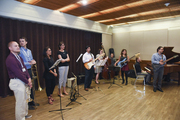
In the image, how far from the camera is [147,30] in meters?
7.25

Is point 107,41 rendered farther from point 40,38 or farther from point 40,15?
point 40,15

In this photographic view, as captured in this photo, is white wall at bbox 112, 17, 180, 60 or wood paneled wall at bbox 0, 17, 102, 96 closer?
wood paneled wall at bbox 0, 17, 102, 96

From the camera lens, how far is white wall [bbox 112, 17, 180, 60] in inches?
255

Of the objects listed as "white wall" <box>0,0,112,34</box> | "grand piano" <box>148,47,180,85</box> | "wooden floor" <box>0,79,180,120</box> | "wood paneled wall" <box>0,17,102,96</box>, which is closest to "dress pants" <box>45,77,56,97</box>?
"wooden floor" <box>0,79,180,120</box>

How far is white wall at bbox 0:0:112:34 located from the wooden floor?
A: 9.20ft

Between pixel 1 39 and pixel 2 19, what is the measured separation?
66 cm

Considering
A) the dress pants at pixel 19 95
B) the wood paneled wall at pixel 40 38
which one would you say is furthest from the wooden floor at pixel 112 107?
the wood paneled wall at pixel 40 38

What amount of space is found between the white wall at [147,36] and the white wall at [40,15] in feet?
8.63

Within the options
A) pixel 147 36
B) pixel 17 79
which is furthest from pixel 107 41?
pixel 17 79

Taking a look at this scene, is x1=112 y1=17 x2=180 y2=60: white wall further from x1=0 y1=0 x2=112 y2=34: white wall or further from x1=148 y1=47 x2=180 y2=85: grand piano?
x1=0 y1=0 x2=112 y2=34: white wall

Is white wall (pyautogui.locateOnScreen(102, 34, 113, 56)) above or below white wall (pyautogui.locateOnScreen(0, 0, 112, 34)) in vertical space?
below

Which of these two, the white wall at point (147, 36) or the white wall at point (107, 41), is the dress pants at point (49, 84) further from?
the white wall at point (147, 36)

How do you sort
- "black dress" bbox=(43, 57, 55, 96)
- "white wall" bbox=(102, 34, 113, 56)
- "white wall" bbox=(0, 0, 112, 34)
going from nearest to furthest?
"black dress" bbox=(43, 57, 55, 96), "white wall" bbox=(0, 0, 112, 34), "white wall" bbox=(102, 34, 113, 56)

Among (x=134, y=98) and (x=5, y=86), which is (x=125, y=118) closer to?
(x=134, y=98)
